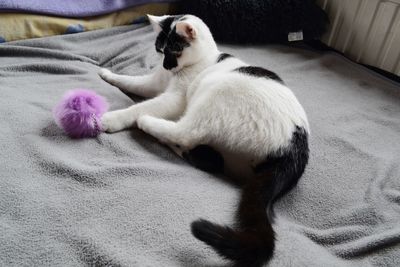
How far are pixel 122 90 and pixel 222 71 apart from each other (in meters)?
0.44

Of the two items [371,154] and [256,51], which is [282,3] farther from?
[371,154]

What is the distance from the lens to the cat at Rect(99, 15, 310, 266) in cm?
64

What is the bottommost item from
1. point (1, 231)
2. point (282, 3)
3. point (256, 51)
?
point (1, 231)

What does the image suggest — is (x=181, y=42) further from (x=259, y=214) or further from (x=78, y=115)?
(x=259, y=214)

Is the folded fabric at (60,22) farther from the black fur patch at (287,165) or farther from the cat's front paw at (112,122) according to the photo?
the black fur patch at (287,165)

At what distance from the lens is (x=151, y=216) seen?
0.72 meters

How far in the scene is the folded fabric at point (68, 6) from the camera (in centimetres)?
136

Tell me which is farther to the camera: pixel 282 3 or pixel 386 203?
pixel 282 3

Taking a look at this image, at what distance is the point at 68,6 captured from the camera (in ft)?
4.91

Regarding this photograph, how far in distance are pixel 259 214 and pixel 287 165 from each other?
0.18 metres

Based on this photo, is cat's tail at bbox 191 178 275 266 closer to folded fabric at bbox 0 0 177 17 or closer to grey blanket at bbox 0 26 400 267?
grey blanket at bbox 0 26 400 267

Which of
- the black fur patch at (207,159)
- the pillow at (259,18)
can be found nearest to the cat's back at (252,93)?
the black fur patch at (207,159)

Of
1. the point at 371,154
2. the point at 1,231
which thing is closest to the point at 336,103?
the point at 371,154

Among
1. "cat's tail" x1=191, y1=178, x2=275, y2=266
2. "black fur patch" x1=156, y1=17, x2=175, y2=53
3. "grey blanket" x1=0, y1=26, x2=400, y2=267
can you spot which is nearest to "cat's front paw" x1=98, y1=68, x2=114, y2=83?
"grey blanket" x1=0, y1=26, x2=400, y2=267
